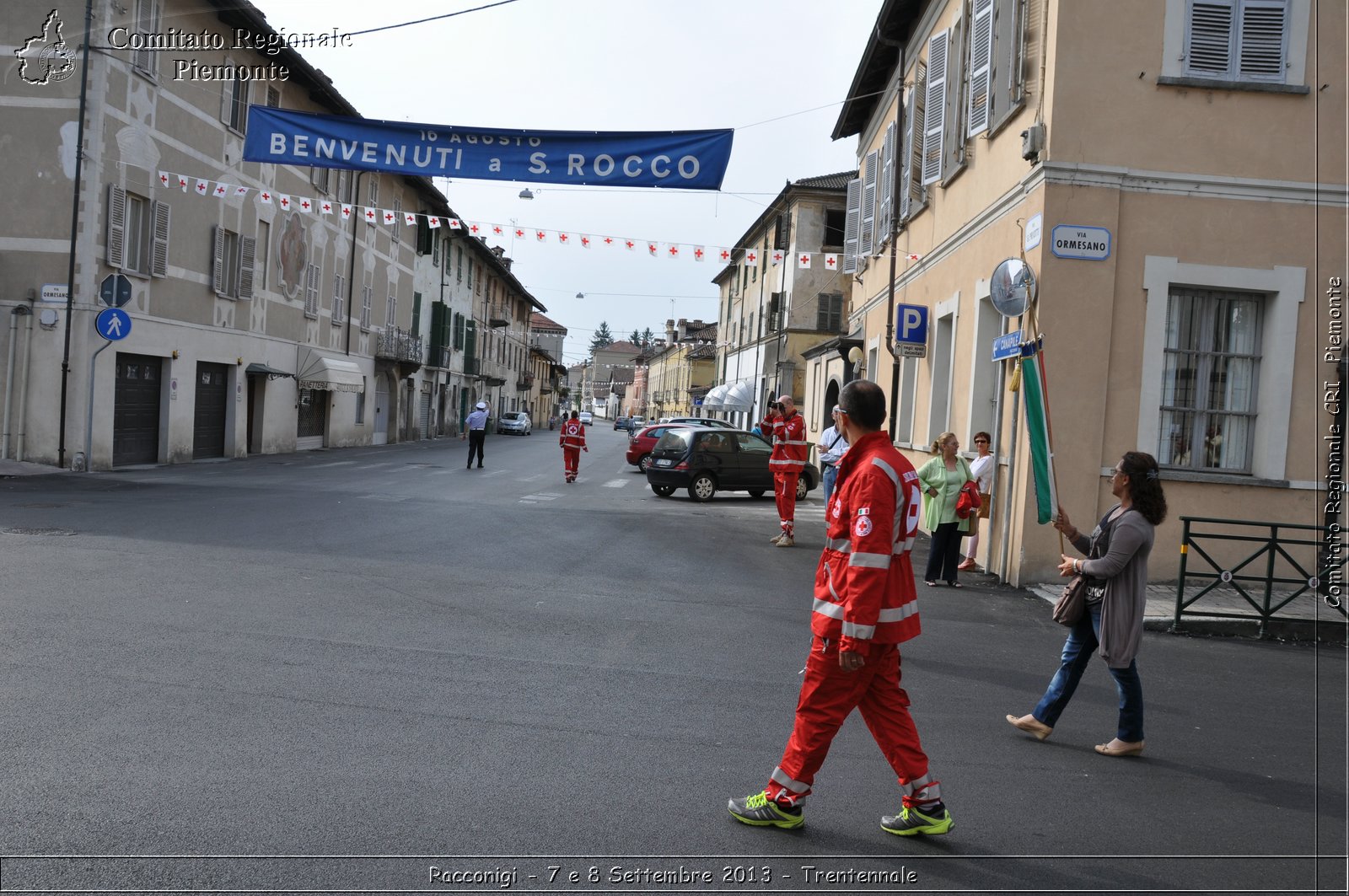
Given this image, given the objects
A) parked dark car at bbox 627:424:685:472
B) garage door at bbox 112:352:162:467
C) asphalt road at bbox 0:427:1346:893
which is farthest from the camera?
parked dark car at bbox 627:424:685:472

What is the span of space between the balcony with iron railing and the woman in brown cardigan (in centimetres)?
3617

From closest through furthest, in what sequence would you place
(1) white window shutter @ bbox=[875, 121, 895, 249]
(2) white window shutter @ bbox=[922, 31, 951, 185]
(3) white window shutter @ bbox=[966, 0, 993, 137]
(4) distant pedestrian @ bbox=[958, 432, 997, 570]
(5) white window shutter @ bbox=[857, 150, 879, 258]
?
(4) distant pedestrian @ bbox=[958, 432, 997, 570], (3) white window shutter @ bbox=[966, 0, 993, 137], (2) white window shutter @ bbox=[922, 31, 951, 185], (1) white window shutter @ bbox=[875, 121, 895, 249], (5) white window shutter @ bbox=[857, 150, 879, 258]

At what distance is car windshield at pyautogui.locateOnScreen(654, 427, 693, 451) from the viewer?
71.0ft

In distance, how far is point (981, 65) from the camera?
1395 centimetres

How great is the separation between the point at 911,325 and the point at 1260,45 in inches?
269

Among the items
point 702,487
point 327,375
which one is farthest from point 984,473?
point 327,375

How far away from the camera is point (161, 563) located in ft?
30.8

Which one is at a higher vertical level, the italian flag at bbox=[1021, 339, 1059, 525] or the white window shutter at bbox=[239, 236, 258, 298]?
the white window shutter at bbox=[239, 236, 258, 298]

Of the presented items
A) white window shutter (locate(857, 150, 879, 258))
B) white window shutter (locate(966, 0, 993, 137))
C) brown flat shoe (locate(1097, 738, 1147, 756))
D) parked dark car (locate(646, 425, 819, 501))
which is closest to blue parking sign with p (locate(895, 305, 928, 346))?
white window shutter (locate(966, 0, 993, 137))

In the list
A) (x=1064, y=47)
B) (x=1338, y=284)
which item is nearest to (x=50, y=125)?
(x=1064, y=47)

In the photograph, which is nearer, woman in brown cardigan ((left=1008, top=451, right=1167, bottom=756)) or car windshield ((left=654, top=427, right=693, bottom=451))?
woman in brown cardigan ((left=1008, top=451, right=1167, bottom=756))

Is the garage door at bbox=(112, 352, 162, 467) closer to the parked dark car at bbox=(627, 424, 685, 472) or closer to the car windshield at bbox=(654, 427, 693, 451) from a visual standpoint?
the car windshield at bbox=(654, 427, 693, 451)

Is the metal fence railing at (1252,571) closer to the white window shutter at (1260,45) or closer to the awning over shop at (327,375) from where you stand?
the white window shutter at (1260,45)

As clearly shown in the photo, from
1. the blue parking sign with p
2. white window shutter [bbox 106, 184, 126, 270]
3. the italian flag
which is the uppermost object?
white window shutter [bbox 106, 184, 126, 270]
